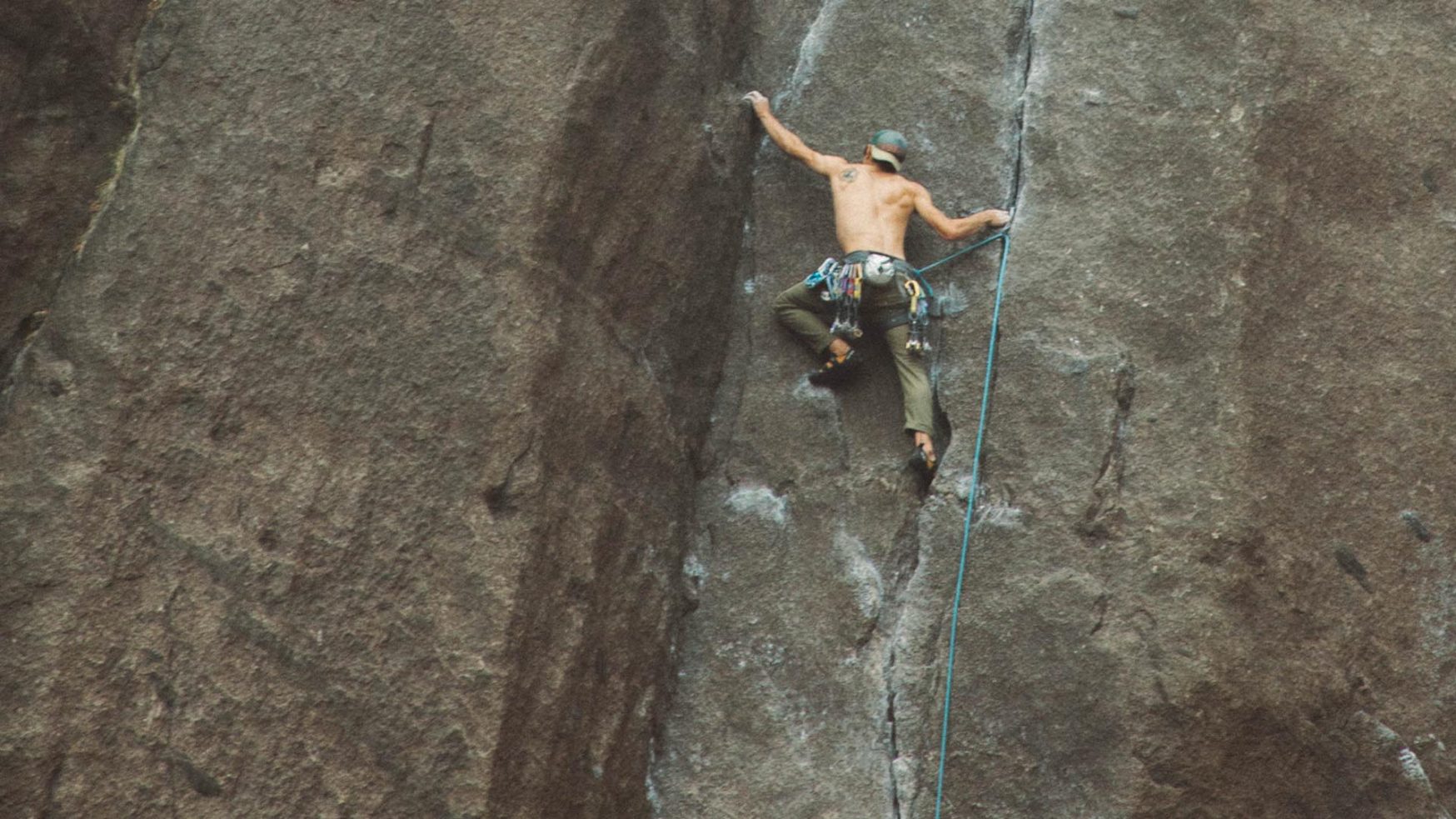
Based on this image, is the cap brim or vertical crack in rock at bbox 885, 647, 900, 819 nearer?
vertical crack in rock at bbox 885, 647, 900, 819

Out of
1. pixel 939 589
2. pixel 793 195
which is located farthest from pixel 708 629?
pixel 793 195

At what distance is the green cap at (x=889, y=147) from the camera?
8234 millimetres

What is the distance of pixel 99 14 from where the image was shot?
24.4ft

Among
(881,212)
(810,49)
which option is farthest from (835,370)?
(810,49)

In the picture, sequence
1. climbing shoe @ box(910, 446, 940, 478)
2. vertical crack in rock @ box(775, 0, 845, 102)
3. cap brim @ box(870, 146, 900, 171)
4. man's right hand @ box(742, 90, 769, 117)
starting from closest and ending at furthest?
climbing shoe @ box(910, 446, 940, 478), cap brim @ box(870, 146, 900, 171), man's right hand @ box(742, 90, 769, 117), vertical crack in rock @ box(775, 0, 845, 102)

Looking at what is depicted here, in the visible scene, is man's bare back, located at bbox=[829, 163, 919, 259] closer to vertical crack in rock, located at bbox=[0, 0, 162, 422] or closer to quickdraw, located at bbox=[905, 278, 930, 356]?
quickdraw, located at bbox=[905, 278, 930, 356]

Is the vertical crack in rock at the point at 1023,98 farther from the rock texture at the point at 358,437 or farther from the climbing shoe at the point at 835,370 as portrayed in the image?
the rock texture at the point at 358,437

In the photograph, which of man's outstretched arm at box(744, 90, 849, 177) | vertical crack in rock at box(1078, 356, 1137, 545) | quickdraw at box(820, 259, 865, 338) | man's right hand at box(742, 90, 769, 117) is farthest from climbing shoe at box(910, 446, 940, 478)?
man's right hand at box(742, 90, 769, 117)

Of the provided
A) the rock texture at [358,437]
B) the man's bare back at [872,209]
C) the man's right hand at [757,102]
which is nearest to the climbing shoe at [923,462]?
the man's bare back at [872,209]

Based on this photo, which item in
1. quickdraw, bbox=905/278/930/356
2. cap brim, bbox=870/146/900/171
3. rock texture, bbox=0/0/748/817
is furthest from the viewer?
cap brim, bbox=870/146/900/171

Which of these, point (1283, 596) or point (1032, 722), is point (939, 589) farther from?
point (1283, 596)

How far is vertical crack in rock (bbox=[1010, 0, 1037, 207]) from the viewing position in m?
8.32

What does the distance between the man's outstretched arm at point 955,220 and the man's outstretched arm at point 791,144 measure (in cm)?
43

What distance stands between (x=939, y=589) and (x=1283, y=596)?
144cm
